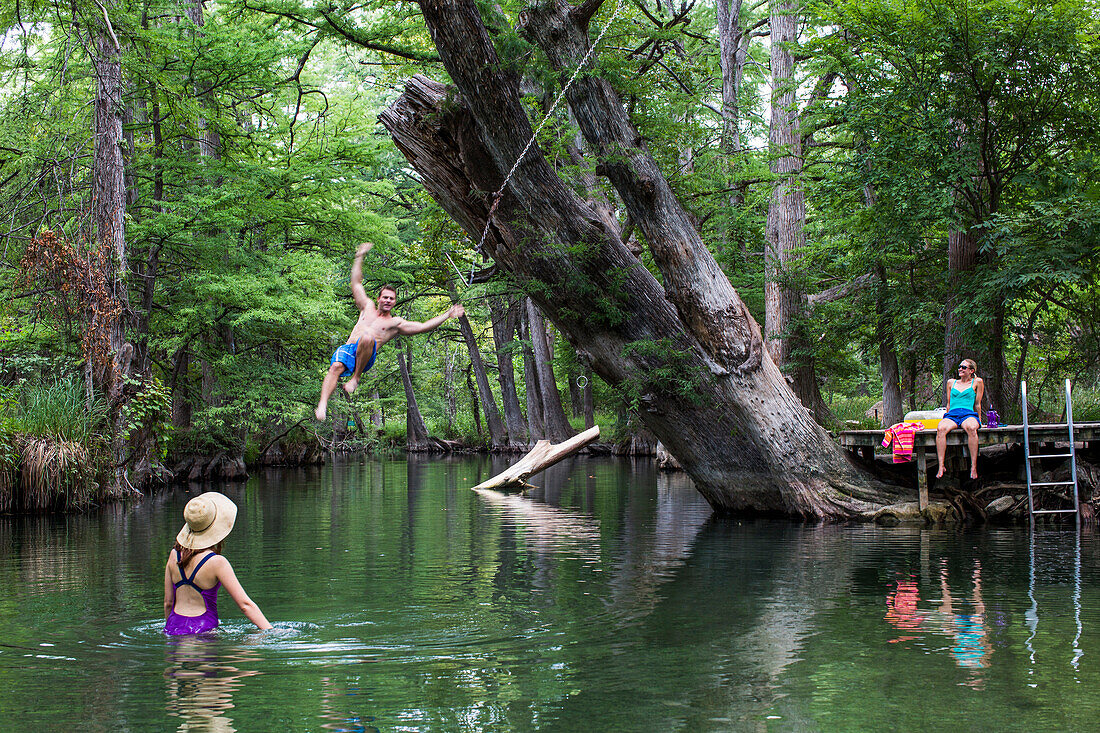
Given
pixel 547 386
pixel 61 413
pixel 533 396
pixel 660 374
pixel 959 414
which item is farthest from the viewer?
pixel 533 396

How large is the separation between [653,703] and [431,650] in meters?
1.94

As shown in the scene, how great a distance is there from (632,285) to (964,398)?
4.72 metres

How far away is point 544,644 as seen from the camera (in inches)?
265

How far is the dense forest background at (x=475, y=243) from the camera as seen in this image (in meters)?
14.2

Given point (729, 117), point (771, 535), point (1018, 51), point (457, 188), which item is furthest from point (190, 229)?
point (1018, 51)

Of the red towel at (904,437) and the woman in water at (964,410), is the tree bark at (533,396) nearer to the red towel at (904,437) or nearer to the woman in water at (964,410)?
the red towel at (904,437)

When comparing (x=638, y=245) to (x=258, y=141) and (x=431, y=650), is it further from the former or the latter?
(x=258, y=141)

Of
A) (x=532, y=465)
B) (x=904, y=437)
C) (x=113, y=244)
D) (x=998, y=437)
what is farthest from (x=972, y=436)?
(x=113, y=244)

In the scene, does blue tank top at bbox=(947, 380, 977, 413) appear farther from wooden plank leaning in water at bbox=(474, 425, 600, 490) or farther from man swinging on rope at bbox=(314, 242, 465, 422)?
wooden plank leaning in water at bbox=(474, 425, 600, 490)

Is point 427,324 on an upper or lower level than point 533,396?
upper

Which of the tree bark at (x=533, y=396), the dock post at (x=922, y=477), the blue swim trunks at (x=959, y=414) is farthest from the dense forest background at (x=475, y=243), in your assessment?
the tree bark at (x=533, y=396)

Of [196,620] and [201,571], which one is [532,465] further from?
[201,571]

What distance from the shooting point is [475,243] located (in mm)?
14625

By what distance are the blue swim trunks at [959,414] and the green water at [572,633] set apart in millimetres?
1528
